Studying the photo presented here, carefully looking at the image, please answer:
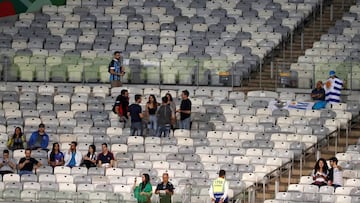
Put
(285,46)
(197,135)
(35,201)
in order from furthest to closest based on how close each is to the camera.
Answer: (285,46) < (197,135) < (35,201)

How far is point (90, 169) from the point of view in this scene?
123 feet

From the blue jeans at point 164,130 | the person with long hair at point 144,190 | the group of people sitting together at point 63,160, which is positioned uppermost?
the blue jeans at point 164,130

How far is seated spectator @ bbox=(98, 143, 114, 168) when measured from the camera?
37812 millimetres

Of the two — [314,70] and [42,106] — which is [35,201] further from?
[314,70]

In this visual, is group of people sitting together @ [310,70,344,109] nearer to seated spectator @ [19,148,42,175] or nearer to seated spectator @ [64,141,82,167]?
seated spectator @ [64,141,82,167]

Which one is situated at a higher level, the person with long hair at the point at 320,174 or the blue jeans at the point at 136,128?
the blue jeans at the point at 136,128

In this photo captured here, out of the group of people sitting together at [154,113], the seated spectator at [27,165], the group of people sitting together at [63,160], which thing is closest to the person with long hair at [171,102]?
the group of people sitting together at [154,113]

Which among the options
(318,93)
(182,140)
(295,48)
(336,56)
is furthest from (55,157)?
(295,48)

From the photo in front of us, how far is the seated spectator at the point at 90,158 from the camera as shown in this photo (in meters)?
37.8

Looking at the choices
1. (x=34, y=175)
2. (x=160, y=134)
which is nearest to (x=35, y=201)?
(x=34, y=175)

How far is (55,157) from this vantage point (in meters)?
38.0

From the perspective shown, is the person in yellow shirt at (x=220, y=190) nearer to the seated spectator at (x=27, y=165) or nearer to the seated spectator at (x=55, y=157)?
the seated spectator at (x=55, y=157)

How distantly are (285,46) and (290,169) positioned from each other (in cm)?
557

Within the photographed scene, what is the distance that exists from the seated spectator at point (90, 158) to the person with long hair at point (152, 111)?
1841 mm
